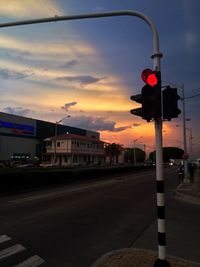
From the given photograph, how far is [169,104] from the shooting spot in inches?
318

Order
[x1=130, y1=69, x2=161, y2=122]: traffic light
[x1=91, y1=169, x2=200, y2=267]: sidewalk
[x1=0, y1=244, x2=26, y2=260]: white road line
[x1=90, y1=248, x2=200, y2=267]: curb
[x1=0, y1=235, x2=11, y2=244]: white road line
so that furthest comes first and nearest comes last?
[x1=0, y1=235, x2=11, y2=244]: white road line → [x1=0, y1=244, x2=26, y2=260]: white road line → [x1=90, y1=248, x2=200, y2=267]: curb → [x1=91, y1=169, x2=200, y2=267]: sidewalk → [x1=130, y1=69, x2=161, y2=122]: traffic light

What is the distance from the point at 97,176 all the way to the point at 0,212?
3335 centimetres

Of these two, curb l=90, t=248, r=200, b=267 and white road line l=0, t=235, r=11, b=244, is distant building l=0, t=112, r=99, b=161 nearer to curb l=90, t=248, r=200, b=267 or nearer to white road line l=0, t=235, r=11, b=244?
white road line l=0, t=235, r=11, b=244

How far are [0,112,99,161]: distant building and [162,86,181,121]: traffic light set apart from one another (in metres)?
94.5

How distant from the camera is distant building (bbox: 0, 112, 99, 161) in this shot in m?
103

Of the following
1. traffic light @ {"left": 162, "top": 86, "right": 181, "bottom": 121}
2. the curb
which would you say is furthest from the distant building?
traffic light @ {"left": 162, "top": 86, "right": 181, "bottom": 121}

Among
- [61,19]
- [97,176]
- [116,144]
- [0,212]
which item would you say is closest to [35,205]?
[0,212]

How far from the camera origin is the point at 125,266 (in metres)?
8.08

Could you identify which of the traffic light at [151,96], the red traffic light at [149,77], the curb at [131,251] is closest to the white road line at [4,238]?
the curb at [131,251]

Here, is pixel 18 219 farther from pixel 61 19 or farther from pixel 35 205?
pixel 61 19

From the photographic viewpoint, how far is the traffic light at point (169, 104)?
8.05 m

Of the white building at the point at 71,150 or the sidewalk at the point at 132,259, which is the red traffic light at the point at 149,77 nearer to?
the sidewalk at the point at 132,259

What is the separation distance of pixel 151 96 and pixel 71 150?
329 ft

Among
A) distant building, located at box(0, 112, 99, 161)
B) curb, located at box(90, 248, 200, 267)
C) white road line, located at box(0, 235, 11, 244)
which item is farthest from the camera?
distant building, located at box(0, 112, 99, 161)
